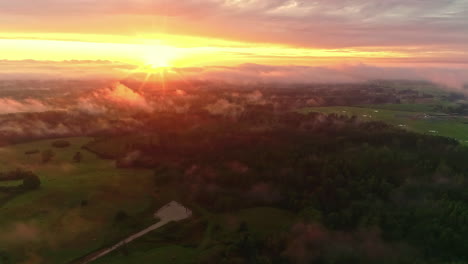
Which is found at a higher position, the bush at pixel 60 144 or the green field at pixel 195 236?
the bush at pixel 60 144

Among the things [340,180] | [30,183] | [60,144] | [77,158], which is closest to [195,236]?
[340,180]

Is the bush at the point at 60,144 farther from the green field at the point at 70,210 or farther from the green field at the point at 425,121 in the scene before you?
the green field at the point at 425,121

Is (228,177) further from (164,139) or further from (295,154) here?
(164,139)

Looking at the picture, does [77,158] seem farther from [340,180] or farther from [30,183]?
[340,180]

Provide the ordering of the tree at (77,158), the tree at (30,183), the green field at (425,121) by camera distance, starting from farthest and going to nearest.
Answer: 1. the green field at (425,121)
2. the tree at (77,158)
3. the tree at (30,183)

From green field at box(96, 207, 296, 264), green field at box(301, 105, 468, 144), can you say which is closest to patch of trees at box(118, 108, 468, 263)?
green field at box(96, 207, 296, 264)

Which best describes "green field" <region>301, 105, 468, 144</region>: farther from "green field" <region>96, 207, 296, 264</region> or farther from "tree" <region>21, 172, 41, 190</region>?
"tree" <region>21, 172, 41, 190</region>

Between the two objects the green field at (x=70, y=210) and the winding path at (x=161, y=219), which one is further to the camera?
the green field at (x=70, y=210)

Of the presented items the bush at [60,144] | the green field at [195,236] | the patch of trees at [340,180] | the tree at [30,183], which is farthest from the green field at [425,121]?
the tree at [30,183]

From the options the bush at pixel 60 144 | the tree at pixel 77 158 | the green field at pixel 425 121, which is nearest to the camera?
the tree at pixel 77 158

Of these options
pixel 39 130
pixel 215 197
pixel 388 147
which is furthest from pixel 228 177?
pixel 39 130
